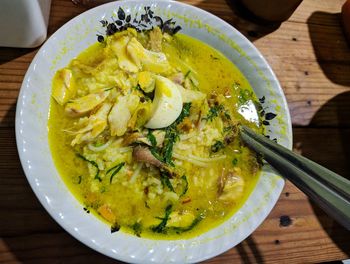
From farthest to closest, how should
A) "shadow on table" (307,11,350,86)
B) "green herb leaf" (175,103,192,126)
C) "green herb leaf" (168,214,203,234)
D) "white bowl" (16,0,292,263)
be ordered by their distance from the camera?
"shadow on table" (307,11,350,86)
"green herb leaf" (175,103,192,126)
"green herb leaf" (168,214,203,234)
"white bowl" (16,0,292,263)

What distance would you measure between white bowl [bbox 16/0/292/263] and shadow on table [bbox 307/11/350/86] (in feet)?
1.62

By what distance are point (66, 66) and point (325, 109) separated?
1120 millimetres

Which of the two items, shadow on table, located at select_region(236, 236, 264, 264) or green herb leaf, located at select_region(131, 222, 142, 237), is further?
shadow on table, located at select_region(236, 236, 264, 264)

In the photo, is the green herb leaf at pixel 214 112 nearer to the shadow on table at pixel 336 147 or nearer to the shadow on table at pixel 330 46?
the shadow on table at pixel 336 147

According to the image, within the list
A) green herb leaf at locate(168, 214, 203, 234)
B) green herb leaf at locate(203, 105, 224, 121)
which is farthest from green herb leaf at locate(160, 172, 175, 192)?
green herb leaf at locate(203, 105, 224, 121)

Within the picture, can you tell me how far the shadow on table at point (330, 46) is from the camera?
5.87 ft

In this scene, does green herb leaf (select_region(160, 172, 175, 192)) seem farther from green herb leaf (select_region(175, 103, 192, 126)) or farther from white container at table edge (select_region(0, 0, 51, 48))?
white container at table edge (select_region(0, 0, 51, 48))

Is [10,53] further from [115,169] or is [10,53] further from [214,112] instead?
[214,112]

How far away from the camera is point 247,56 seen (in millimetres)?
1473

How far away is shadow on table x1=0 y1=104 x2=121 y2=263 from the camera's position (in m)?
1.20

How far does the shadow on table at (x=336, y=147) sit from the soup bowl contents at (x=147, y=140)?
0.35 meters

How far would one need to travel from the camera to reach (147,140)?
1.26m

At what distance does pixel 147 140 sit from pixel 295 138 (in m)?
0.68

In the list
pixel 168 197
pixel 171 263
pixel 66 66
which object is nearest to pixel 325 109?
pixel 168 197
